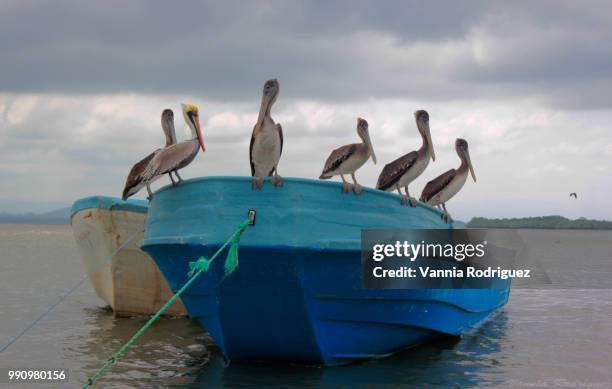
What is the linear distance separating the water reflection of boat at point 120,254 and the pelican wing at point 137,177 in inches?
160

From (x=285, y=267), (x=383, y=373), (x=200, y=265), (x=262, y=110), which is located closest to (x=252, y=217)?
(x=285, y=267)

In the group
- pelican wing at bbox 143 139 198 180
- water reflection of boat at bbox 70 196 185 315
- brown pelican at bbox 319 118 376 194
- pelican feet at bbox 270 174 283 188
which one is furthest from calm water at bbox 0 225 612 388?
pelican wing at bbox 143 139 198 180

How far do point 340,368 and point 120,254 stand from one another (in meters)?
6.45

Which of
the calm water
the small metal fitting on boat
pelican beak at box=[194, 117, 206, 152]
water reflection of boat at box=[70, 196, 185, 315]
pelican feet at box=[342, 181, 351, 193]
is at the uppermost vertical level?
pelican beak at box=[194, 117, 206, 152]

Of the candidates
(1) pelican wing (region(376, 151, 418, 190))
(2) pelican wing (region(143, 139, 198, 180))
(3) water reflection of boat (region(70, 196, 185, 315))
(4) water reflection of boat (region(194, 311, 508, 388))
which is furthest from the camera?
(3) water reflection of boat (region(70, 196, 185, 315))

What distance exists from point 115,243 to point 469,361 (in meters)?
7.05

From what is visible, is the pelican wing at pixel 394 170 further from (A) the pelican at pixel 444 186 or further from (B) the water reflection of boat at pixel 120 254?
(B) the water reflection of boat at pixel 120 254

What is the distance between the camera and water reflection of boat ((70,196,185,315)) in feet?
50.0

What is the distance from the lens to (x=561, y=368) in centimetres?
1190

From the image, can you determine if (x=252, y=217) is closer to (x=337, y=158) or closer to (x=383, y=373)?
(x=337, y=158)

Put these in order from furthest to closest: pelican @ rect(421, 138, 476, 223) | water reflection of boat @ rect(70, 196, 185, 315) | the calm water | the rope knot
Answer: water reflection of boat @ rect(70, 196, 185, 315) → pelican @ rect(421, 138, 476, 223) → the calm water → the rope knot

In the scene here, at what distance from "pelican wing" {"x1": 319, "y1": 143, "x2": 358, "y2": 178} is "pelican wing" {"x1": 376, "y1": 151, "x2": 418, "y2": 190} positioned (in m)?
1.11

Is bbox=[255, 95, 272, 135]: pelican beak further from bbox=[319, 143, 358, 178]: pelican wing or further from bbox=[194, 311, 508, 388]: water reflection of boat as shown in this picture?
bbox=[194, 311, 508, 388]: water reflection of boat

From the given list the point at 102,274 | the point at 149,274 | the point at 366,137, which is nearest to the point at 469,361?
the point at 366,137
